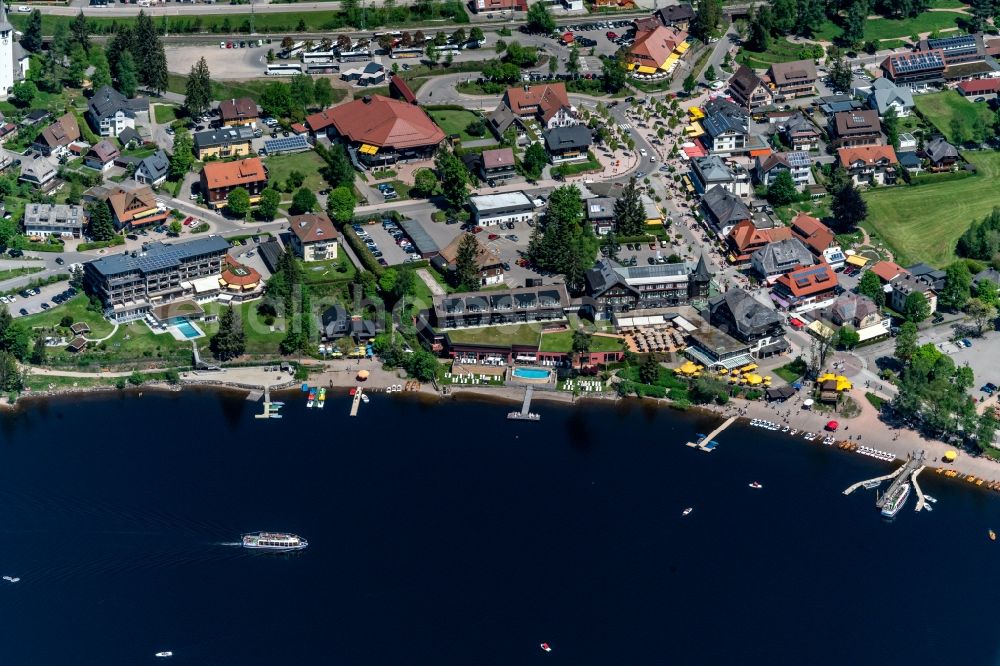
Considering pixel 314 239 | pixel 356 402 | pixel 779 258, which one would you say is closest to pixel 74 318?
pixel 314 239

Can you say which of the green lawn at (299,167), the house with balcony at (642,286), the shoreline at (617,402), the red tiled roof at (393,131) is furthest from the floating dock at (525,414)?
the red tiled roof at (393,131)

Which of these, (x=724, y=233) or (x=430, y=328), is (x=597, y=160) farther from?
(x=430, y=328)

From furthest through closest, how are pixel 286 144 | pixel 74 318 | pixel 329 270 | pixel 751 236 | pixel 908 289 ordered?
pixel 286 144, pixel 751 236, pixel 329 270, pixel 908 289, pixel 74 318

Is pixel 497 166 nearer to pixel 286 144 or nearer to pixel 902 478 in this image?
pixel 286 144

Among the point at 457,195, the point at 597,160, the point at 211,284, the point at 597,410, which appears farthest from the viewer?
the point at 597,160

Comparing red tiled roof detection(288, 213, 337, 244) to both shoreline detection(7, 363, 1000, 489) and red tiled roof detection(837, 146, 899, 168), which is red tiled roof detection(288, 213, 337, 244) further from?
red tiled roof detection(837, 146, 899, 168)

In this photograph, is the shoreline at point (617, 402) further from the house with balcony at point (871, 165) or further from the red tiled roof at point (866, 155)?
the red tiled roof at point (866, 155)

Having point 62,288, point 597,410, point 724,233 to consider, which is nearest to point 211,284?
point 62,288
